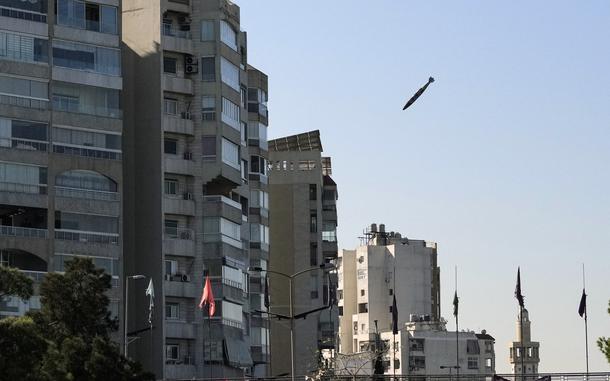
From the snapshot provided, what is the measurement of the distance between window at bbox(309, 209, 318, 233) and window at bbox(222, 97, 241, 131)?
1613 inches

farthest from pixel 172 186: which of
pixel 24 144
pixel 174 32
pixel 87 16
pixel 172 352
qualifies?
pixel 24 144

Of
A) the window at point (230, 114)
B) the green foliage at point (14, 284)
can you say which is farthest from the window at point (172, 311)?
the green foliage at point (14, 284)

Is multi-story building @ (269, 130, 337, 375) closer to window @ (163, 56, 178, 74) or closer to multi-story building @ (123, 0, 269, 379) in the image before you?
multi-story building @ (123, 0, 269, 379)

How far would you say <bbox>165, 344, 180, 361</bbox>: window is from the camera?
138m

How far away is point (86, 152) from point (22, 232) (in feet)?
27.1

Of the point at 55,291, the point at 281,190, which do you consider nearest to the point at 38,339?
the point at 55,291

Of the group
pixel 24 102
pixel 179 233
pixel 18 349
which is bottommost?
pixel 18 349

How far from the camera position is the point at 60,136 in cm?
13425

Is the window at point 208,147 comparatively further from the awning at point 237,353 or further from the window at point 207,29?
the awning at point 237,353

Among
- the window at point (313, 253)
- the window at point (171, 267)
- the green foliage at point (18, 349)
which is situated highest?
the window at point (313, 253)

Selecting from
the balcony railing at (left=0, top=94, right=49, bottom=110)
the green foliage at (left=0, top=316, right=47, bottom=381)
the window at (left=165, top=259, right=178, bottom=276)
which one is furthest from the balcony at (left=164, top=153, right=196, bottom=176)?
the green foliage at (left=0, top=316, right=47, bottom=381)

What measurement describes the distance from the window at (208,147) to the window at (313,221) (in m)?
45.6

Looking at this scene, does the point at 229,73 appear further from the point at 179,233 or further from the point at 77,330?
the point at 77,330

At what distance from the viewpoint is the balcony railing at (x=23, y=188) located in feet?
427
